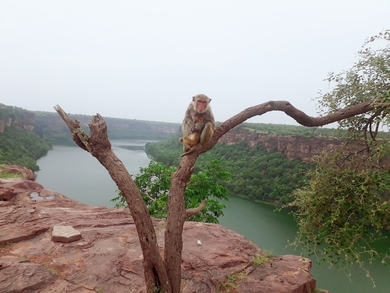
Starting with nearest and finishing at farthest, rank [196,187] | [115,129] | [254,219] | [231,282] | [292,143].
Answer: [231,282]
[196,187]
[254,219]
[292,143]
[115,129]

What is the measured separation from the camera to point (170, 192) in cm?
385

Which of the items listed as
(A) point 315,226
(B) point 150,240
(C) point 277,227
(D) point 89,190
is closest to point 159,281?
(B) point 150,240

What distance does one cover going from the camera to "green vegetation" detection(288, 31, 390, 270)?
13.1 ft

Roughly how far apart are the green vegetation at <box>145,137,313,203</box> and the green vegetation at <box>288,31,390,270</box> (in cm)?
1967

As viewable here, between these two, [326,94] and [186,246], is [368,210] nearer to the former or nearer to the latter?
[326,94]

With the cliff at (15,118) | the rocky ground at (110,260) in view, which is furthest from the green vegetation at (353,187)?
the cliff at (15,118)

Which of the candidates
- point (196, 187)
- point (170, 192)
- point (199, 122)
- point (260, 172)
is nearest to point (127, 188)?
point (170, 192)

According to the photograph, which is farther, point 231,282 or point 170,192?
point 231,282

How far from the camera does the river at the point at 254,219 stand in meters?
13.5

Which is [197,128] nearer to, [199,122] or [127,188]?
[199,122]

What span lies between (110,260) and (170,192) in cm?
247

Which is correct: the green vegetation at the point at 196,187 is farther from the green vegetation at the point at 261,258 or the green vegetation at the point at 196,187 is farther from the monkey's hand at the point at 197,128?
the monkey's hand at the point at 197,128

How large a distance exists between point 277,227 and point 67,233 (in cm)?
1913

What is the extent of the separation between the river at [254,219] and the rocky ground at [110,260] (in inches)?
47.9
